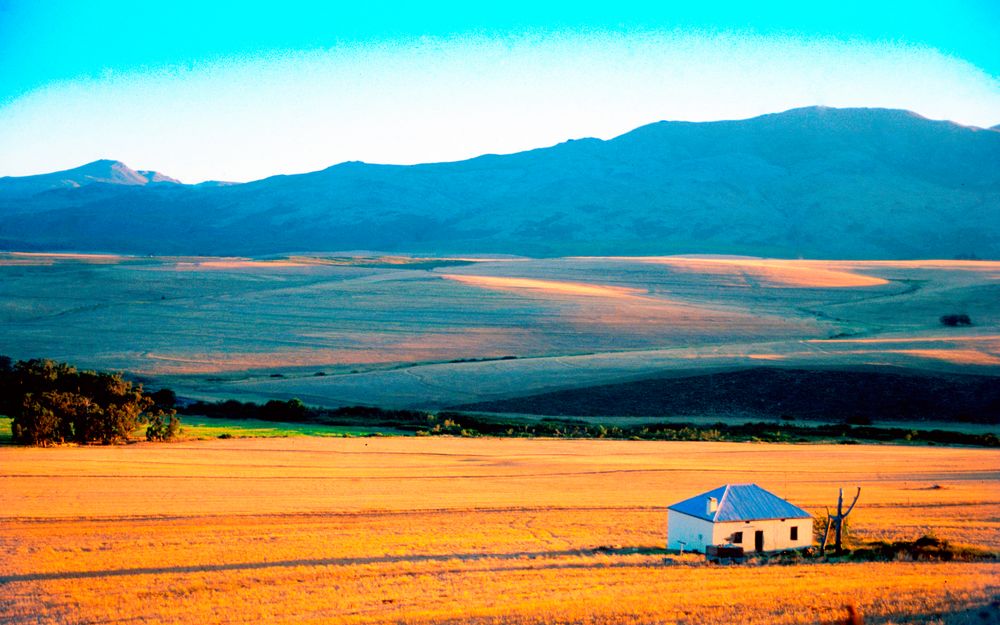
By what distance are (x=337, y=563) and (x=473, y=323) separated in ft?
184

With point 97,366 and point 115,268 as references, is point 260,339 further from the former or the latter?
point 115,268

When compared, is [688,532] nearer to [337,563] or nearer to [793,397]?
[337,563]

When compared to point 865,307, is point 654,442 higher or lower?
lower

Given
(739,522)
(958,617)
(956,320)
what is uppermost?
(956,320)

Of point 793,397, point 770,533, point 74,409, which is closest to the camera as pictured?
point 770,533

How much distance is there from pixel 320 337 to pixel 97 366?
16.3m

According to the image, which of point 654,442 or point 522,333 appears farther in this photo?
point 522,333

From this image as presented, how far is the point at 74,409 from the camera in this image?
38.2 meters

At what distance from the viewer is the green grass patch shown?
4112cm

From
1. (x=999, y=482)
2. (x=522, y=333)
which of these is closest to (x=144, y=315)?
(x=522, y=333)

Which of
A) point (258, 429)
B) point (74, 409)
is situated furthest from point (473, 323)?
point (74, 409)

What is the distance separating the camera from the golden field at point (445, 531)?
17.4 m

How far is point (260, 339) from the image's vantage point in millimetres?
70500

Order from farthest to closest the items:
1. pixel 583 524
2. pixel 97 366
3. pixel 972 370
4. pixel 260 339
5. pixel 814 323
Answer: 1. pixel 814 323
2. pixel 260 339
3. pixel 97 366
4. pixel 972 370
5. pixel 583 524
